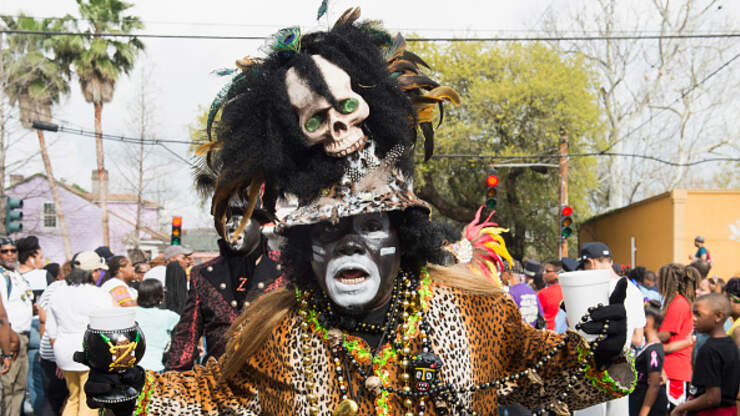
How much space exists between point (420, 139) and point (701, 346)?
284 centimetres

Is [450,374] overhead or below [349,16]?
below

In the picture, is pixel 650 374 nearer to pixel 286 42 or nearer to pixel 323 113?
pixel 323 113

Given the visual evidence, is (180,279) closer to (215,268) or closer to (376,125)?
(215,268)

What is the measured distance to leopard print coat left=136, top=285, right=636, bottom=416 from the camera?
2.27 metres

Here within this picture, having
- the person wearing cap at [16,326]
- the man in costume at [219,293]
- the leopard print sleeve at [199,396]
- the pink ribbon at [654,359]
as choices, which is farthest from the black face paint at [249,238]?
the pink ribbon at [654,359]

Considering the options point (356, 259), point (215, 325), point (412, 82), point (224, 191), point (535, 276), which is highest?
point (412, 82)

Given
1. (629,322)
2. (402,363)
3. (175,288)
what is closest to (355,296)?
(402,363)

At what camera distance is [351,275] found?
7.34ft

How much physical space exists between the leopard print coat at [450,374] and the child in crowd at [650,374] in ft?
11.4

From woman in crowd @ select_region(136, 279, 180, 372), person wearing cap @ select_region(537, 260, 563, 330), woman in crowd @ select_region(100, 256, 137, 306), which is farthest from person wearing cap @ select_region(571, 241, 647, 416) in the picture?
woman in crowd @ select_region(100, 256, 137, 306)

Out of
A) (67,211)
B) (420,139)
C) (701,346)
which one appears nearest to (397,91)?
(420,139)

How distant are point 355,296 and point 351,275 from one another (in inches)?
3.4

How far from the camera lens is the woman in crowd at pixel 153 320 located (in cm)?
541

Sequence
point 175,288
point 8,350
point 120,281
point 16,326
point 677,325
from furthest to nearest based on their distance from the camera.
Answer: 1. point 175,288
2. point 120,281
3. point 16,326
4. point 677,325
5. point 8,350
